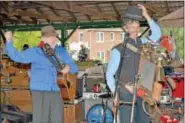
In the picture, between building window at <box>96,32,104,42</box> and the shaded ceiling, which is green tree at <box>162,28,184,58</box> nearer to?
the shaded ceiling

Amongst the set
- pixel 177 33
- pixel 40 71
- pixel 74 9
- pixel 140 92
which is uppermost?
pixel 74 9

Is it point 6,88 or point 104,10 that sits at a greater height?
point 104,10

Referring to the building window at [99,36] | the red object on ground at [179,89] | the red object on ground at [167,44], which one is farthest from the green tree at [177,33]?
the building window at [99,36]

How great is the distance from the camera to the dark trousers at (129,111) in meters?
3.44

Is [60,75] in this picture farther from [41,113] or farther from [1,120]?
[1,120]

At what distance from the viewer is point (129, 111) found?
3.43m

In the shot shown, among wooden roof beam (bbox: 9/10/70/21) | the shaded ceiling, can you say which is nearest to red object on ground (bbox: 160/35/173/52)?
the shaded ceiling

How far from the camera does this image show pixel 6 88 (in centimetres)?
798

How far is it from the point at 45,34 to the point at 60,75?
2.37ft

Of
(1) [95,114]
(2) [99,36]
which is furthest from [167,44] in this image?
(2) [99,36]

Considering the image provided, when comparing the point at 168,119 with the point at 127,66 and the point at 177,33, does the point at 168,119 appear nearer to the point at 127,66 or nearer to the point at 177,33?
the point at 127,66

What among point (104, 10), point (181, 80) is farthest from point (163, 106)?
point (104, 10)

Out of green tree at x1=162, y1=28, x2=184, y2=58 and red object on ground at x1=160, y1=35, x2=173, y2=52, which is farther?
green tree at x1=162, y1=28, x2=184, y2=58

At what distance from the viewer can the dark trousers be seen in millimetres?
3436
